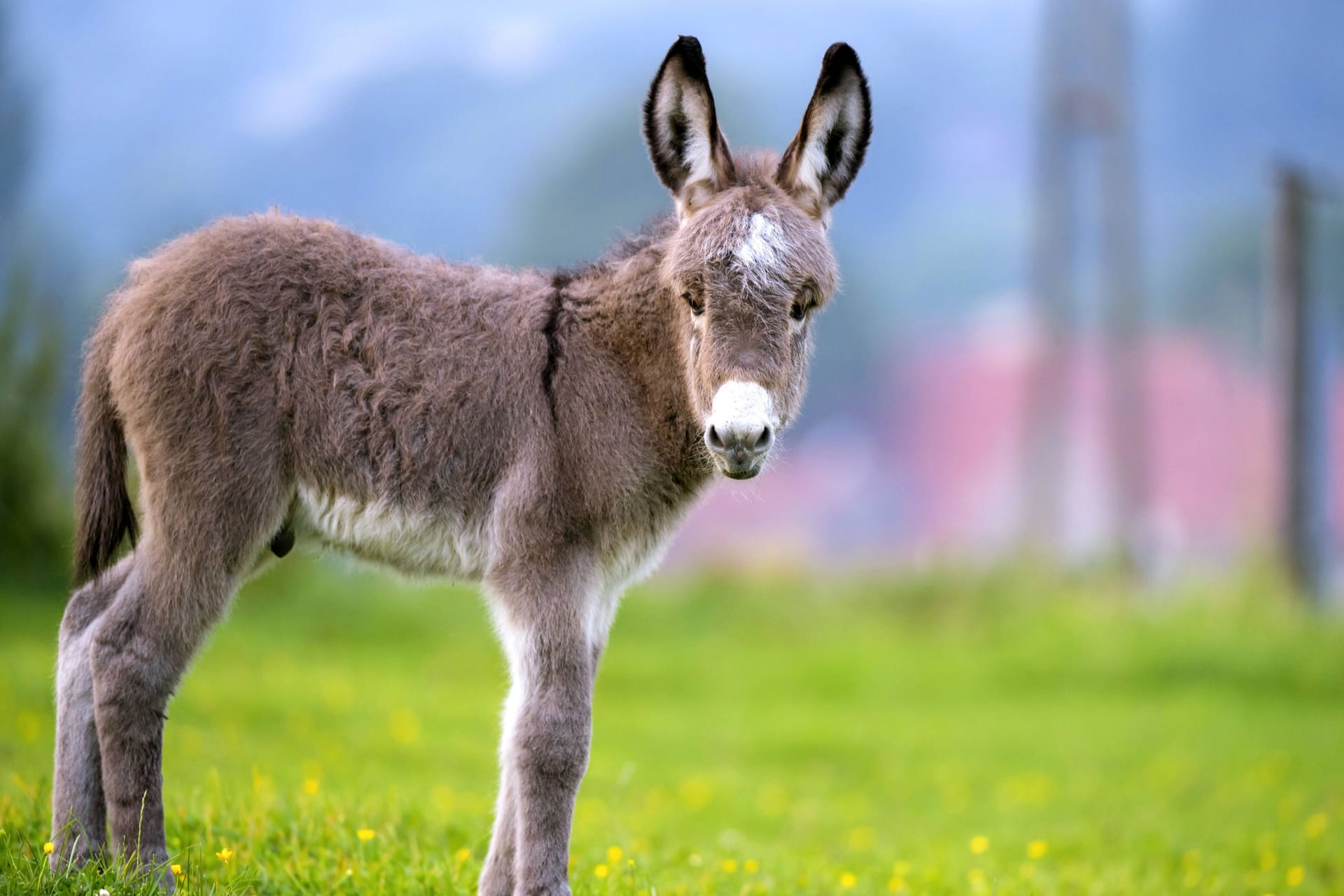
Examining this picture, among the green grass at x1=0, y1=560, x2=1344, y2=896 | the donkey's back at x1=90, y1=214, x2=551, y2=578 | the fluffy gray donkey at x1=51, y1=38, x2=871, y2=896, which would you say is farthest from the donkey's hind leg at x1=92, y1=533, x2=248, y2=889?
the green grass at x1=0, y1=560, x2=1344, y2=896

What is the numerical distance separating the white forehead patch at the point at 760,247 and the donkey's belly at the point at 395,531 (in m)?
1.39

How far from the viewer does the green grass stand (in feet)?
19.0

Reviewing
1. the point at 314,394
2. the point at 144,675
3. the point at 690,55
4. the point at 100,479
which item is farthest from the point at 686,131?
the point at 144,675

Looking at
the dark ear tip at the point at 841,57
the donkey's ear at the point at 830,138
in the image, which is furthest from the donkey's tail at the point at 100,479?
the dark ear tip at the point at 841,57

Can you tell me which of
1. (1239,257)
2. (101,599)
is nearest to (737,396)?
(101,599)

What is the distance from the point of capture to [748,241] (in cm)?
443

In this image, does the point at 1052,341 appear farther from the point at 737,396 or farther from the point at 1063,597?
the point at 737,396

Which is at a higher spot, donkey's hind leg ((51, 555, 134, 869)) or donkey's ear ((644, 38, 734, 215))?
donkey's ear ((644, 38, 734, 215))

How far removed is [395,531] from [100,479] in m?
1.21

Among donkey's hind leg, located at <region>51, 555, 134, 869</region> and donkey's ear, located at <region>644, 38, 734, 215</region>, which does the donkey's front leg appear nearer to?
donkey's hind leg, located at <region>51, 555, 134, 869</region>

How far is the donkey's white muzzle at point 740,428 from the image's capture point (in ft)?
13.5

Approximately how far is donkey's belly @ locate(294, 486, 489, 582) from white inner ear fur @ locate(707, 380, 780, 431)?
3.54 ft

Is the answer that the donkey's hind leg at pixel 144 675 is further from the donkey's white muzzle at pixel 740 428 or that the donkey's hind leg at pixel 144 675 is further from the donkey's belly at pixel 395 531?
the donkey's white muzzle at pixel 740 428

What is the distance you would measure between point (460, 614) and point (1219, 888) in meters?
10.2
